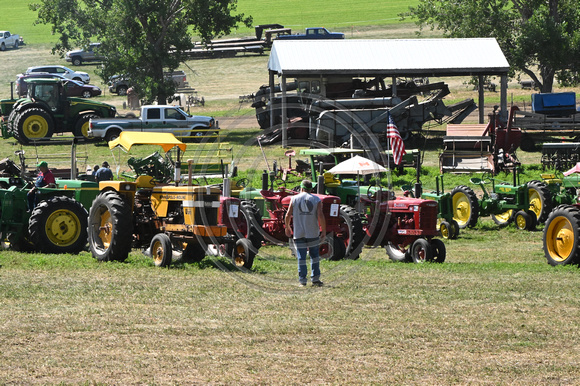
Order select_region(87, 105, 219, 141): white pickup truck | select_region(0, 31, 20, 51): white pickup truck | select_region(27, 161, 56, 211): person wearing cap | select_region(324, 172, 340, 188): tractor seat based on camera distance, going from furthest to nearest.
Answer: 1. select_region(0, 31, 20, 51): white pickup truck
2. select_region(87, 105, 219, 141): white pickup truck
3. select_region(324, 172, 340, 188): tractor seat
4. select_region(27, 161, 56, 211): person wearing cap

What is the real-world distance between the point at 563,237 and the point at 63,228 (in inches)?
333

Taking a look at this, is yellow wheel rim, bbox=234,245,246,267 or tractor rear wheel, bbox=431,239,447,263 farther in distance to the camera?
tractor rear wheel, bbox=431,239,447,263

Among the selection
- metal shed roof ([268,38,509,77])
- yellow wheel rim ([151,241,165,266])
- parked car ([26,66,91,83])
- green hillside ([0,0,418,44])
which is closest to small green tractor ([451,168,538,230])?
yellow wheel rim ([151,241,165,266])

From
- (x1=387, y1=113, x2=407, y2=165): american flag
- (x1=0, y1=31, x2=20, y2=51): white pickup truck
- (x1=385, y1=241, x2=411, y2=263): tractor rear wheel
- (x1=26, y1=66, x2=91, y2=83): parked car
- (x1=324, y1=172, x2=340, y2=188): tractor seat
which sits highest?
(x1=0, y1=31, x2=20, y2=51): white pickup truck

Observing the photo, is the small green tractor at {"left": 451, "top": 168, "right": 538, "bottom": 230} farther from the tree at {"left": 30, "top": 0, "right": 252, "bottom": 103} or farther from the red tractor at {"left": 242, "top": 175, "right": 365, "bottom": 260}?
the tree at {"left": 30, "top": 0, "right": 252, "bottom": 103}

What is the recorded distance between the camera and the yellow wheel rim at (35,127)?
1383 inches

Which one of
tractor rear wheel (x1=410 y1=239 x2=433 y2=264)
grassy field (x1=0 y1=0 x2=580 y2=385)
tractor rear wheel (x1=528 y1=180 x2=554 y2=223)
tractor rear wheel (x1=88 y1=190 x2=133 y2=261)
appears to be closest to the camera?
grassy field (x1=0 y1=0 x2=580 y2=385)

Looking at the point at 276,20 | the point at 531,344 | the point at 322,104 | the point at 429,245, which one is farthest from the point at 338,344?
the point at 276,20

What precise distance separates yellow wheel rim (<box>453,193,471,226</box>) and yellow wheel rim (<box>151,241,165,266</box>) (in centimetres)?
955

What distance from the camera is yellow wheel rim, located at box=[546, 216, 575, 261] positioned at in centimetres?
1376

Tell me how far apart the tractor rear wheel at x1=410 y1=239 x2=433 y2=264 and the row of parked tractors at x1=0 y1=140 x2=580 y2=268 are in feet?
0.06

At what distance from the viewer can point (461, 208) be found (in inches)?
828

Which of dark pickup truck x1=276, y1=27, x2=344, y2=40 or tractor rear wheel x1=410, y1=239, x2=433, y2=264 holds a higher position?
dark pickup truck x1=276, y1=27, x2=344, y2=40

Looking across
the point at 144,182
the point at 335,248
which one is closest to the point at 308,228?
the point at 335,248
